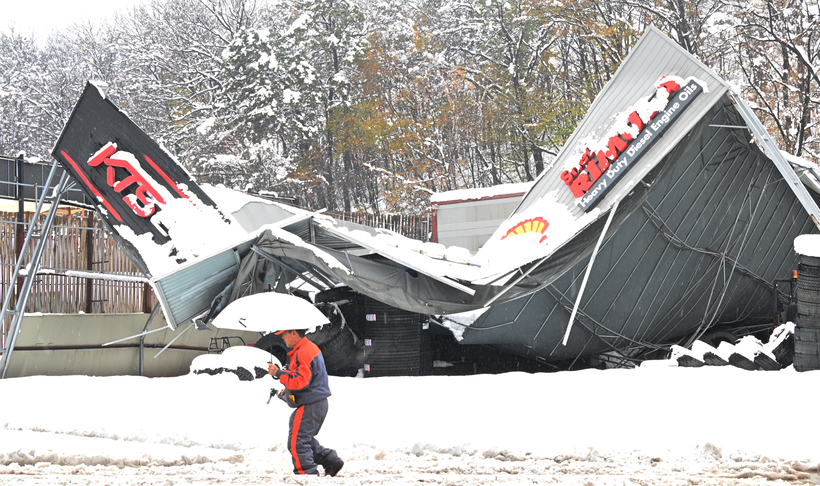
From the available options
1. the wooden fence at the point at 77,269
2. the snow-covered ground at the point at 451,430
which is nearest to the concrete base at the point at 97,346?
the wooden fence at the point at 77,269

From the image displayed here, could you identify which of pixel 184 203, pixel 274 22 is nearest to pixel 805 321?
pixel 184 203

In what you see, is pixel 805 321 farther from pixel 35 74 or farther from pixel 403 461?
pixel 35 74

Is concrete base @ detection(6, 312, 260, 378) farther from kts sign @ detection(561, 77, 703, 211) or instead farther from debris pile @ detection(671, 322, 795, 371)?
debris pile @ detection(671, 322, 795, 371)

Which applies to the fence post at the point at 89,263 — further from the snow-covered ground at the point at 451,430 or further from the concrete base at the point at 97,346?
the snow-covered ground at the point at 451,430

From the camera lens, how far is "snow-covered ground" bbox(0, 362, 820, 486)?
517cm

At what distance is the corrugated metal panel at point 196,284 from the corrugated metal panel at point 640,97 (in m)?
→ 4.31

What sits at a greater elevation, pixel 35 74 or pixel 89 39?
pixel 89 39

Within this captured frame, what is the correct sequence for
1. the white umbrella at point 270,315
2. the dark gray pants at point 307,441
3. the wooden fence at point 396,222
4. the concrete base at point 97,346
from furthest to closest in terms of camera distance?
the wooden fence at point 396,222, the concrete base at point 97,346, the white umbrella at point 270,315, the dark gray pants at point 307,441

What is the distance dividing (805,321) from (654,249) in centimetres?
276

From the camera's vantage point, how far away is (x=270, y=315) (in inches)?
223

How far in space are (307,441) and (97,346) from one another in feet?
22.1

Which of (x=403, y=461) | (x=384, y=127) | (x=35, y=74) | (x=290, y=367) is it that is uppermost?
(x=35, y=74)

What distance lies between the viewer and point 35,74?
37812mm

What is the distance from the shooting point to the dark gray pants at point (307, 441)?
16.9ft
